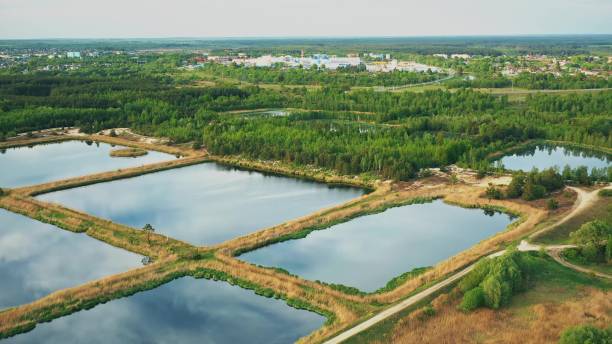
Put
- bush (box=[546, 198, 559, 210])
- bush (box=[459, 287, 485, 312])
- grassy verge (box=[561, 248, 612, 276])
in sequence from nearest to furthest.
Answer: bush (box=[459, 287, 485, 312])
grassy verge (box=[561, 248, 612, 276])
bush (box=[546, 198, 559, 210])

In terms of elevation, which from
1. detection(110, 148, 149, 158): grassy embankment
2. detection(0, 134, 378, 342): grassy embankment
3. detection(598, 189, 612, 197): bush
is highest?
detection(598, 189, 612, 197): bush

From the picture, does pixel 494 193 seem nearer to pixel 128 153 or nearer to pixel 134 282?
pixel 134 282

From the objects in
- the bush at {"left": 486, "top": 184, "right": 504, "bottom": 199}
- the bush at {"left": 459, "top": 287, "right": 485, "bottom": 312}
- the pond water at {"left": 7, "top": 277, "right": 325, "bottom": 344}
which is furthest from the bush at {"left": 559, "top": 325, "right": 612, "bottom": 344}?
the bush at {"left": 486, "top": 184, "right": 504, "bottom": 199}

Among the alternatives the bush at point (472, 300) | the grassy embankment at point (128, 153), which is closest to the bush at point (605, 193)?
the bush at point (472, 300)

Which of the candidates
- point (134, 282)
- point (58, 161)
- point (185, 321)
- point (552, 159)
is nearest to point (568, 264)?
point (185, 321)

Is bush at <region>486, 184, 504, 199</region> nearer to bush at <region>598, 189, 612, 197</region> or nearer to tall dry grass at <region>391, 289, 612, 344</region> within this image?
bush at <region>598, 189, 612, 197</region>
